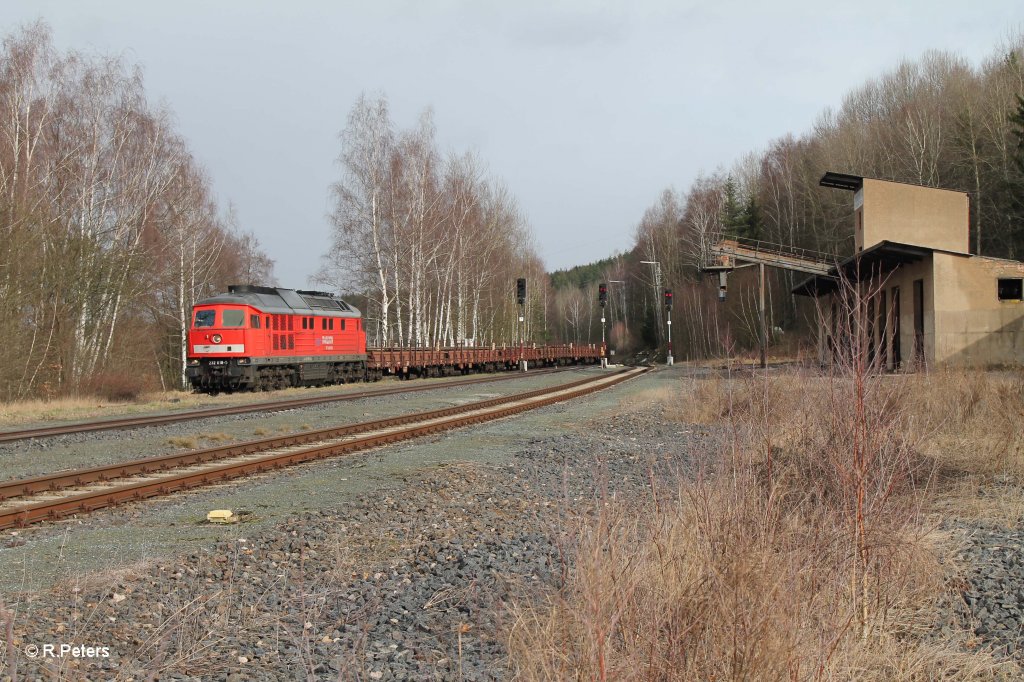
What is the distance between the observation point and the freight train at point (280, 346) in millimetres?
25156

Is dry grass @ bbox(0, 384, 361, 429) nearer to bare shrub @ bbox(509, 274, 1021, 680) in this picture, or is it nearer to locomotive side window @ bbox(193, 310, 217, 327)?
locomotive side window @ bbox(193, 310, 217, 327)

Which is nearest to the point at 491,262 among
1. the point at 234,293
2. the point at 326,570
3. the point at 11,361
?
the point at 234,293

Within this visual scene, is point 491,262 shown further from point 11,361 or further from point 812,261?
point 11,361

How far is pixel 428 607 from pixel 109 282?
27011mm

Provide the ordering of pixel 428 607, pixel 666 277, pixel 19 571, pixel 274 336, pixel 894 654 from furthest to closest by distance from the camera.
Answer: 1. pixel 666 277
2. pixel 274 336
3. pixel 19 571
4. pixel 428 607
5. pixel 894 654

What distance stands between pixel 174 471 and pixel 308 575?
5.72 metres

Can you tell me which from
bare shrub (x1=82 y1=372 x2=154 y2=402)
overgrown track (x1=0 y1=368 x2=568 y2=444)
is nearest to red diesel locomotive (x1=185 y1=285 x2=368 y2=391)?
bare shrub (x1=82 y1=372 x2=154 y2=402)

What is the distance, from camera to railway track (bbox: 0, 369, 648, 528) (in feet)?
27.0

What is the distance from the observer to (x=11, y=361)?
74.5 feet

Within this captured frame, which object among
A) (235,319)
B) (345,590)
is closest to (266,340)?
(235,319)

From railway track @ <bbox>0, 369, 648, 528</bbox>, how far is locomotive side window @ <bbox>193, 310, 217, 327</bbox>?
11662 mm

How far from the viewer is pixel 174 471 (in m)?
10.6

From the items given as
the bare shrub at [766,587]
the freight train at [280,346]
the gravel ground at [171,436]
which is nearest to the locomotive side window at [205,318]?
the freight train at [280,346]

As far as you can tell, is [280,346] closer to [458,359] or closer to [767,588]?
[458,359]
